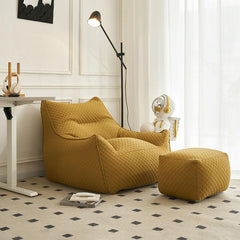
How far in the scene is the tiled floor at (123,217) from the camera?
7.89 feet

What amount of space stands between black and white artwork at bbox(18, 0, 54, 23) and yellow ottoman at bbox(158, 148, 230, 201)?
6.05ft

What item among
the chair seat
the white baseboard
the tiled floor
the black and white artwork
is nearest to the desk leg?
the tiled floor

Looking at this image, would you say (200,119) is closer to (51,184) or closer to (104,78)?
(104,78)

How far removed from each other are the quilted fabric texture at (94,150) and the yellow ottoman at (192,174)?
0.30m

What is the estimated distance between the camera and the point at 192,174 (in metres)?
3.04

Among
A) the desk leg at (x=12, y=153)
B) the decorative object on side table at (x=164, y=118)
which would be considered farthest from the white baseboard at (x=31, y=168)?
the decorative object on side table at (x=164, y=118)

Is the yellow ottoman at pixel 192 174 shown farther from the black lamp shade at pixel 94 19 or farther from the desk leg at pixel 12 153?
the black lamp shade at pixel 94 19

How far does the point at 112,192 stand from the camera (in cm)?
329

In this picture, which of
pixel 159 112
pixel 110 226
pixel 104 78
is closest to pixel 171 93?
pixel 159 112

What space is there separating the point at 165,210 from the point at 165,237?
542 mm

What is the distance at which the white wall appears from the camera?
3.80m

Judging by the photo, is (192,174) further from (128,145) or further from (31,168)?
(31,168)

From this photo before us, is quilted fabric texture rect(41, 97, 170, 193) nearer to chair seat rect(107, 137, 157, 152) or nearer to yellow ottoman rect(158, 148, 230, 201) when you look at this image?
chair seat rect(107, 137, 157, 152)

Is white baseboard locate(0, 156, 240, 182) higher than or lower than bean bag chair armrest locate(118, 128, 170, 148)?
lower
